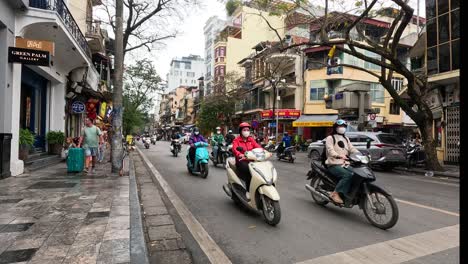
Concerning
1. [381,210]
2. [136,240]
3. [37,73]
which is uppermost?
[37,73]

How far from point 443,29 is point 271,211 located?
16312 millimetres

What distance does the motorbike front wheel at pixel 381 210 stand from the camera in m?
5.02

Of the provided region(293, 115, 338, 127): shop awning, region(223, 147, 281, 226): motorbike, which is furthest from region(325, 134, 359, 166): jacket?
region(293, 115, 338, 127): shop awning

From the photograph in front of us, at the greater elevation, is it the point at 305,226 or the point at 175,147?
the point at 175,147

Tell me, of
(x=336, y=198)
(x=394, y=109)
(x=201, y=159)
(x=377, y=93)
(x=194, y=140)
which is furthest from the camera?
(x=394, y=109)

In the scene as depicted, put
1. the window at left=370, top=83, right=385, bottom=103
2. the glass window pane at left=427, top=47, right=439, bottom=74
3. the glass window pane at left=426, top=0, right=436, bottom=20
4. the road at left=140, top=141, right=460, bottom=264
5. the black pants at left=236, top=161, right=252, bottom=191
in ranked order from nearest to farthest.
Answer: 1. the road at left=140, top=141, right=460, bottom=264
2. the black pants at left=236, top=161, right=252, bottom=191
3. the glass window pane at left=427, top=47, right=439, bottom=74
4. the glass window pane at left=426, top=0, right=436, bottom=20
5. the window at left=370, top=83, right=385, bottom=103

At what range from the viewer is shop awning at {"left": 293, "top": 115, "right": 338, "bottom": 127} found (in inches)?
1287

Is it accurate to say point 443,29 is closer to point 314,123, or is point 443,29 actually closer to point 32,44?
point 314,123

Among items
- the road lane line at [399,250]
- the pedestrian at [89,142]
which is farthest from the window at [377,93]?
the road lane line at [399,250]

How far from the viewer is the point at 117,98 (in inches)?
424

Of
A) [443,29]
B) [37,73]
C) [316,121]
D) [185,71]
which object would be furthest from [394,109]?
[185,71]

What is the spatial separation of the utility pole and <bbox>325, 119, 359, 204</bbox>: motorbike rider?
672cm

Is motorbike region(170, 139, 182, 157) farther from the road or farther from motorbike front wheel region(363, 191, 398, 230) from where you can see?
motorbike front wheel region(363, 191, 398, 230)
